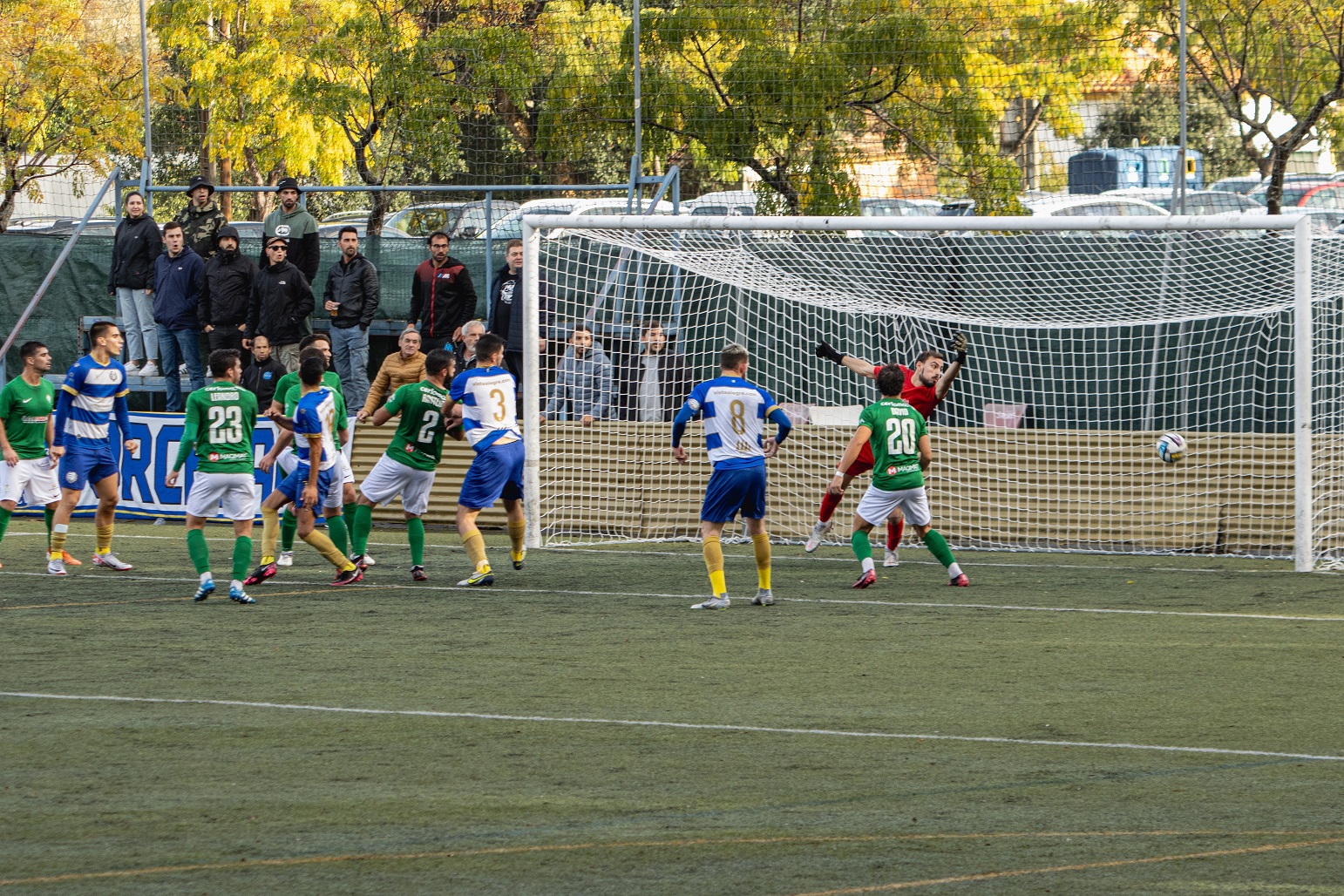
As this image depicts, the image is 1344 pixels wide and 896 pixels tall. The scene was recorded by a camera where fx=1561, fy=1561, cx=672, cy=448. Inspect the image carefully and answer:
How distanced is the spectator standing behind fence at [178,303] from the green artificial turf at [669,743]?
5.76 metres

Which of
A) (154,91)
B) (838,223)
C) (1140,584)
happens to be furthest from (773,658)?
(154,91)

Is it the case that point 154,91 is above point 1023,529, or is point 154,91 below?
above

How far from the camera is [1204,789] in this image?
6336 mm

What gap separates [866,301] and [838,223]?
6.63ft

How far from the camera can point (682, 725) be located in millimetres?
7578

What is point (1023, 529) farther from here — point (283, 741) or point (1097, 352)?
point (283, 741)

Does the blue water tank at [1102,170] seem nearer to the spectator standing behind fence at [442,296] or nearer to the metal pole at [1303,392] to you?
the metal pole at [1303,392]

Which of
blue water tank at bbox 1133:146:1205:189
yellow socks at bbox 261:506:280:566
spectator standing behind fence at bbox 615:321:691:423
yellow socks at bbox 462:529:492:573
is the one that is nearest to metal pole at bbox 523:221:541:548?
spectator standing behind fence at bbox 615:321:691:423

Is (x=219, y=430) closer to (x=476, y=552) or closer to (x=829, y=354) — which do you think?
(x=476, y=552)

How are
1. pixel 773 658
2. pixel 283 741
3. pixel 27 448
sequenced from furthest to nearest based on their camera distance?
pixel 27 448 → pixel 773 658 → pixel 283 741

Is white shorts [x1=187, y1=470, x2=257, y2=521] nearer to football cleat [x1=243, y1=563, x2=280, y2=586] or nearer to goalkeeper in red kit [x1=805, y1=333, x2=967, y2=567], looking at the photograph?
football cleat [x1=243, y1=563, x2=280, y2=586]

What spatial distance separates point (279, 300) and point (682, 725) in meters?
10.9

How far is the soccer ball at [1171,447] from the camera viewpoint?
14705 mm

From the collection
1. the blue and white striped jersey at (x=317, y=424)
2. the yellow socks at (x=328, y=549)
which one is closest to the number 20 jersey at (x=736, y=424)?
the blue and white striped jersey at (x=317, y=424)
